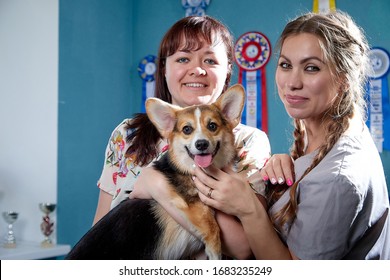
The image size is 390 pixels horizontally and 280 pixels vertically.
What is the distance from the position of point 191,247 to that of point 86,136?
1.68 m

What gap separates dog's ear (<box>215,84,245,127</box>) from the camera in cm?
106

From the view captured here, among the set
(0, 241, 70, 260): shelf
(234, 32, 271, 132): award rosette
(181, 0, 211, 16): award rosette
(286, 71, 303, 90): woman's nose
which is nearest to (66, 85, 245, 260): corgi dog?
(286, 71, 303, 90): woman's nose

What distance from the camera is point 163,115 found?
1.12 meters

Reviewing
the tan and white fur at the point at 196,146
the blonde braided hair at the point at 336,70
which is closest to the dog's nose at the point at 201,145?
the tan and white fur at the point at 196,146

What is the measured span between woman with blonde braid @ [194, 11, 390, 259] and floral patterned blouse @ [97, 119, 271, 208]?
0.19 feet

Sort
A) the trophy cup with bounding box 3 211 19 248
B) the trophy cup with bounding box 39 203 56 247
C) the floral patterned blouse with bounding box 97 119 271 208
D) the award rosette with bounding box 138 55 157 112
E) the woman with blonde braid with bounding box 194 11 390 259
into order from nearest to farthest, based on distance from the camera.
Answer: the woman with blonde braid with bounding box 194 11 390 259 < the floral patterned blouse with bounding box 97 119 271 208 < the trophy cup with bounding box 3 211 19 248 < the trophy cup with bounding box 39 203 56 247 < the award rosette with bounding box 138 55 157 112

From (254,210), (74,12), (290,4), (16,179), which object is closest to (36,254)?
(16,179)

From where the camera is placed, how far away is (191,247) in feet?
3.61

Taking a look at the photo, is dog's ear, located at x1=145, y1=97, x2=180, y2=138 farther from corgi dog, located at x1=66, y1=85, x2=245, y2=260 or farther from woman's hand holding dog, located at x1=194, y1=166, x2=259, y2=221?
woman's hand holding dog, located at x1=194, y1=166, x2=259, y2=221

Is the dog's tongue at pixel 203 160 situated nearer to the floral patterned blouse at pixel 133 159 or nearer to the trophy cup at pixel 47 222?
the floral patterned blouse at pixel 133 159

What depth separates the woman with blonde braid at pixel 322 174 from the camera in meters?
0.96

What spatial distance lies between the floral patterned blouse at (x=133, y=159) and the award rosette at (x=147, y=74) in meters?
1.65

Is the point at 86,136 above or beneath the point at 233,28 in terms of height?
beneath

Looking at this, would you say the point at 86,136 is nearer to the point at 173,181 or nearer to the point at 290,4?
the point at 290,4
